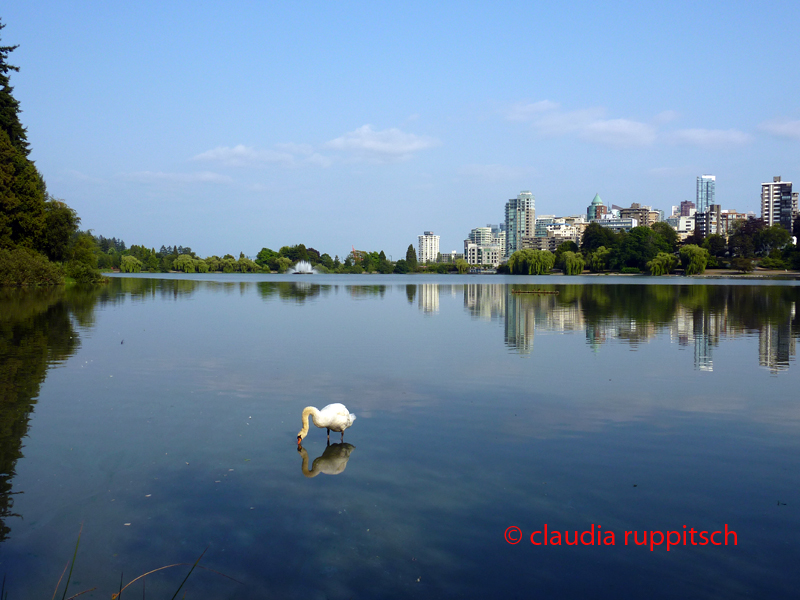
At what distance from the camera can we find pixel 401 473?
27.2 ft

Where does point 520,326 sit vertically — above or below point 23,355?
below

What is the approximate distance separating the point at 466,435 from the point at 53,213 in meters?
57.7

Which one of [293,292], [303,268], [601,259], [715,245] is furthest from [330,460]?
[303,268]

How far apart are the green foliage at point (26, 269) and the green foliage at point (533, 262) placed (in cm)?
11311

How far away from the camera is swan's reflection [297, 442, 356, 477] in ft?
27.7

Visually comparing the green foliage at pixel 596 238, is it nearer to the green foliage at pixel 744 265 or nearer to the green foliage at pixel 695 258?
the green foliage at pixel 744 265

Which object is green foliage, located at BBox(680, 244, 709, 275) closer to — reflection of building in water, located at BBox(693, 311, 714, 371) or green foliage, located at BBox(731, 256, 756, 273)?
green foliage, located at BBox(731, 256, 756, 273)

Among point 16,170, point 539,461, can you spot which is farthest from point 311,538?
point 16,170

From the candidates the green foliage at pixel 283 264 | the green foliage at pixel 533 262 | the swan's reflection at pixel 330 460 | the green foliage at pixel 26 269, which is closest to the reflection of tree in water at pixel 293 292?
the green foliage at pixel 26 269

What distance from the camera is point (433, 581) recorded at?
18.7ft

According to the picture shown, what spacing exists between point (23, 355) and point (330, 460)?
514 inches

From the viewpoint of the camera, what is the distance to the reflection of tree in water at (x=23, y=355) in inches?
348

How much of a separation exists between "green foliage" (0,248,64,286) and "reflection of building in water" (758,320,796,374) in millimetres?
52604

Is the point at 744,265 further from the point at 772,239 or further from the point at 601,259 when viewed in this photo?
the point at 601,259
